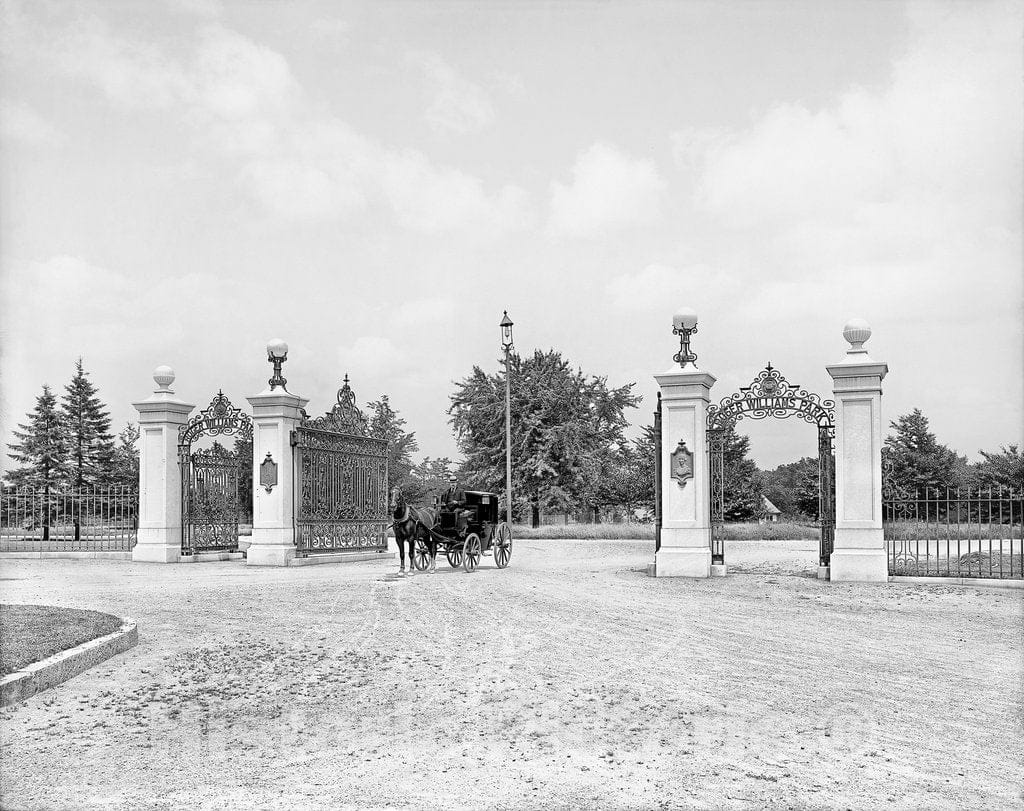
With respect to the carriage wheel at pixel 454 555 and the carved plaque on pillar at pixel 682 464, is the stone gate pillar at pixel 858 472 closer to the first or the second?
the carved plaque on pillar at pixel 682 464

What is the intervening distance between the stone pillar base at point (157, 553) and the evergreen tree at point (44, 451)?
61.8 feet

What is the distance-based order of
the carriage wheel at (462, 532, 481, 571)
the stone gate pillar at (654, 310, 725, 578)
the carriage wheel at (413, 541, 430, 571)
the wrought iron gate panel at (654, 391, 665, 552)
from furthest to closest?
the carriage wheel at (413, 541, 430, 571) < the carriage wheel at (462, 532, 481, 571) < the wrought iron gate panel at (654, 391, 665, 552) < the stone gate pillar at (654, 310, 725, 578)

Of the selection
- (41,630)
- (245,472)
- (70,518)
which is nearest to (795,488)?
(245,472)

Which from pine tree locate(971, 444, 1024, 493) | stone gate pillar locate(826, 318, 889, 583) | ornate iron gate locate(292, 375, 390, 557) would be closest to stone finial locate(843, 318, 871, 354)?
stone gate pillar locate(826, 318, 889, 583)

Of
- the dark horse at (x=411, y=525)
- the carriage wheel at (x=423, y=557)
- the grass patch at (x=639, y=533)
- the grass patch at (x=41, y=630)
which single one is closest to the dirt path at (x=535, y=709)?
the grass patch at (x=41, y=630)

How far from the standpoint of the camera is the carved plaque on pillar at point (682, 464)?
17.4 meters

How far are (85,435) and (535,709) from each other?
123ft

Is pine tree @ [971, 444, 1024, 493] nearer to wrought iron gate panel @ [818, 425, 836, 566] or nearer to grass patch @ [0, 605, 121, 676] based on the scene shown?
wrought iron gate panel @ [818, 425, 836, 566]

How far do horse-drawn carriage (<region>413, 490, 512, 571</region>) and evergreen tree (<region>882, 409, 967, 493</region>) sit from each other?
28.2 metres

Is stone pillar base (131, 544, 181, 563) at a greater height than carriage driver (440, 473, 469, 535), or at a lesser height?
lesser

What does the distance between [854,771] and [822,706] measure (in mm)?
1565

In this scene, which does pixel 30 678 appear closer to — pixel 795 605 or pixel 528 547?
pixel 795 605

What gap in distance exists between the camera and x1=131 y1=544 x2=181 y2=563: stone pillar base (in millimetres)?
21562

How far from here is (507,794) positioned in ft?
17.3
